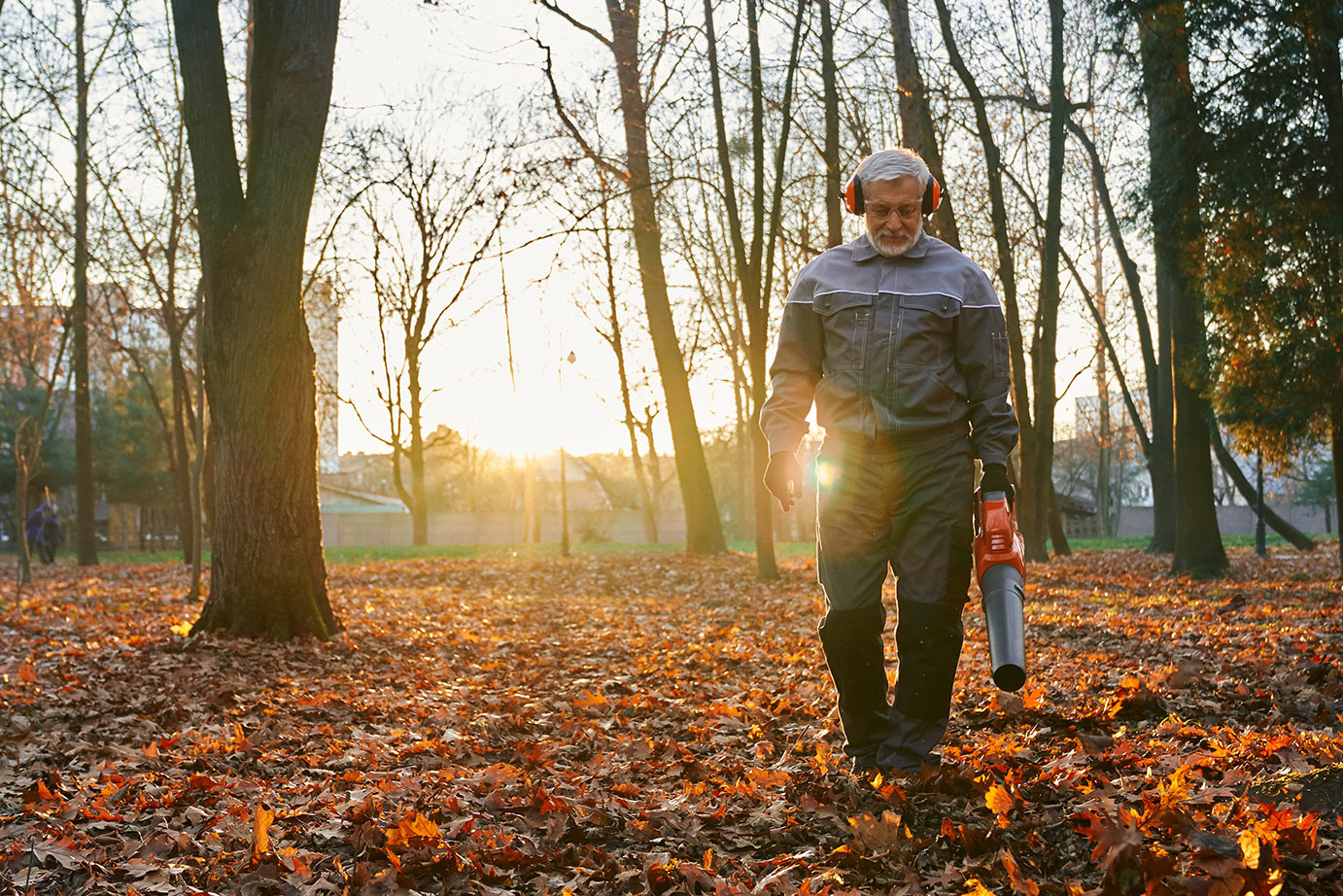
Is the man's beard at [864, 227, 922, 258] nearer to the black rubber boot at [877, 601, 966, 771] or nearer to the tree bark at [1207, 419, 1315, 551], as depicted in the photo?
the black rubber boot at [877, 601, 966, 771]

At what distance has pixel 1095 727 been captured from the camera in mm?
4277

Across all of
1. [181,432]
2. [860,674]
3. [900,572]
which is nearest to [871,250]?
[900,572]

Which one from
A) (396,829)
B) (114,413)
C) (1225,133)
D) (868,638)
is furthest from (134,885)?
(114,413)

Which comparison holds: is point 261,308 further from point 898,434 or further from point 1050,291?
point 1050,291

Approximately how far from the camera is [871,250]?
3.67m

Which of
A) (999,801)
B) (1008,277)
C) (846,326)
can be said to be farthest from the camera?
(1008,277)

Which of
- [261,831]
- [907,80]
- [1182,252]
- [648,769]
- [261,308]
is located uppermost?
[907,80]

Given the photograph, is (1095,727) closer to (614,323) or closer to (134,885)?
(134,885)

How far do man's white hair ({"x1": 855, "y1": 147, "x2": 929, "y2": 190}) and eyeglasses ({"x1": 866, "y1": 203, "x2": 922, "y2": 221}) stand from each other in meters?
0.07

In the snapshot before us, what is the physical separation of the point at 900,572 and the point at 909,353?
768 mm

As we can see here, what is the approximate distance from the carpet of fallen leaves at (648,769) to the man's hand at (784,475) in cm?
104

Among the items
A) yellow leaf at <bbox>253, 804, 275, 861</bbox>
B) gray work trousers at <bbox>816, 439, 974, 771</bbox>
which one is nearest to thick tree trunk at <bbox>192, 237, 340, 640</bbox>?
yellow leaf at <bbox>253, 804, 275, 861</bbox>

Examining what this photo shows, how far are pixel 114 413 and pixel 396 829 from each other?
1579 inches

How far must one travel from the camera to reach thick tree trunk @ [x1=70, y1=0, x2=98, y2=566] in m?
18.3
